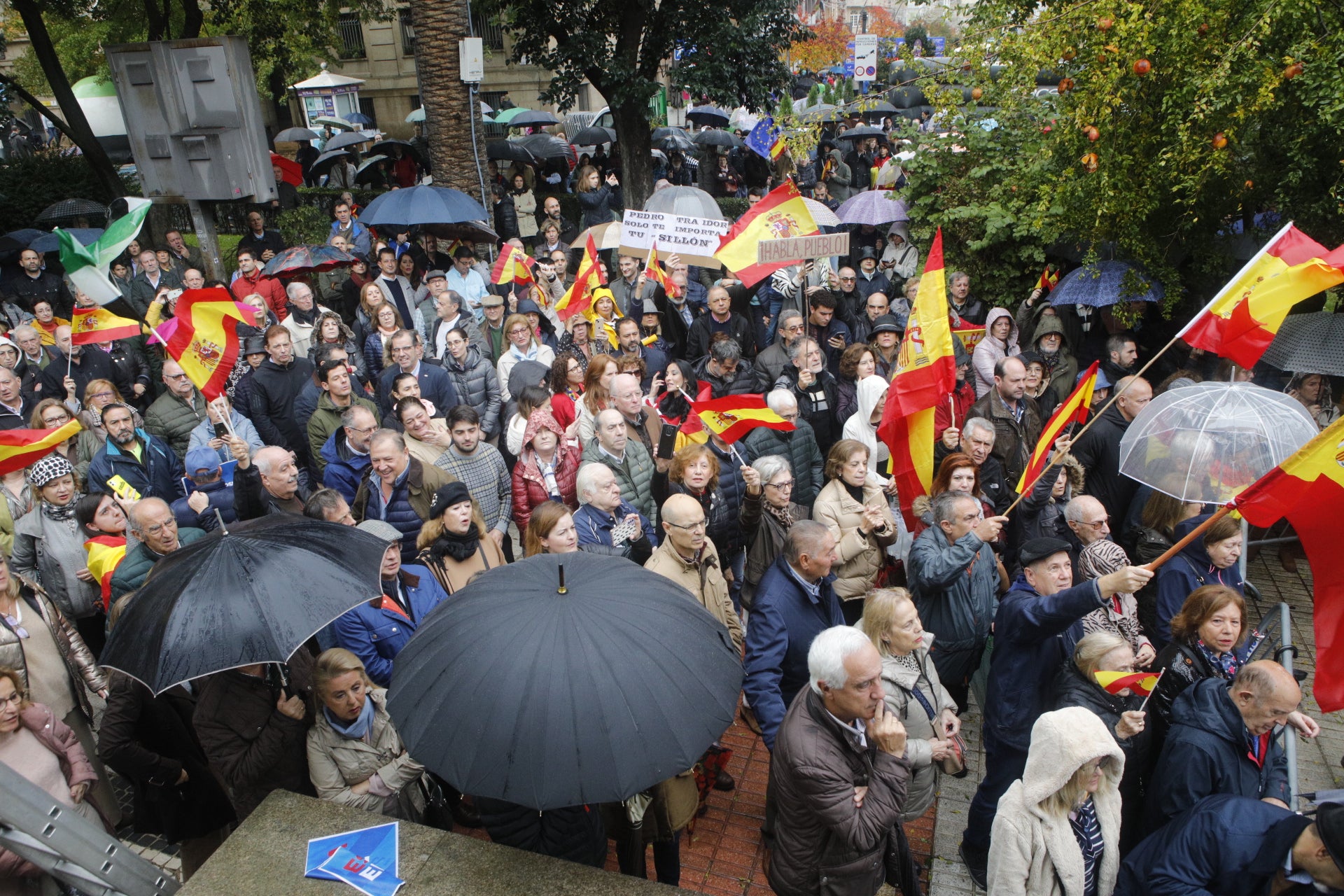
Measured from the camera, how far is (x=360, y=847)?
112 inches

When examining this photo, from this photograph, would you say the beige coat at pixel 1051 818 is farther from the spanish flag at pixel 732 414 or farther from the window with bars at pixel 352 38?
the window with bars at pixel 352 38

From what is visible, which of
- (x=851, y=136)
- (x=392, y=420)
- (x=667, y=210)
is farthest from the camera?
(x=851, y=136)

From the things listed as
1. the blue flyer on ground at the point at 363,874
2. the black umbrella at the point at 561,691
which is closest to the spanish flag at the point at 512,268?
the black umbrella at the point at 561,691

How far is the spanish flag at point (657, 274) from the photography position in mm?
8812

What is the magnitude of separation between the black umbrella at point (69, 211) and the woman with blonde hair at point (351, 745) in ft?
47.4

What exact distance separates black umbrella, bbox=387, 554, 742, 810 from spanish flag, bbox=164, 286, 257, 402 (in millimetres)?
3842

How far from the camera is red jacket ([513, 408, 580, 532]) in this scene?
613 cm

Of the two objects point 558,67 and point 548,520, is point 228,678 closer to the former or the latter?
point 548,520

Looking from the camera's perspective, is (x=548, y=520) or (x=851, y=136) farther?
(x=851, y=136)

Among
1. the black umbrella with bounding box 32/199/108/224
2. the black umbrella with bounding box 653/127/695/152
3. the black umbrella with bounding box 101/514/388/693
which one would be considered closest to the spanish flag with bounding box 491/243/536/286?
the black umbrella with bounding box 101/514/388/693

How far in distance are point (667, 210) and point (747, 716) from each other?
21.1 feet

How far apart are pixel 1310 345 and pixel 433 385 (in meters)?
6.46

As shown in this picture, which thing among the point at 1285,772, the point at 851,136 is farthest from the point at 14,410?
the point at 851,136

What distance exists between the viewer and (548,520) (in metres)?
4.70
